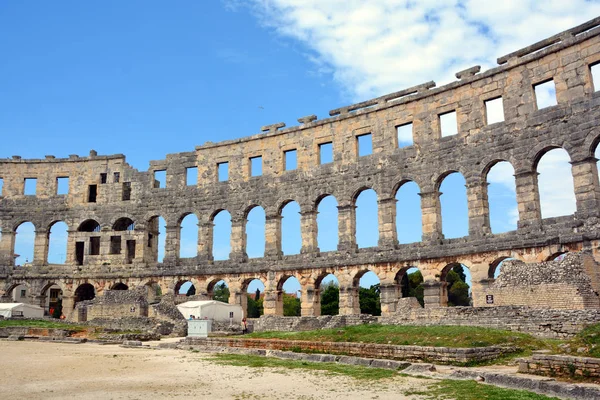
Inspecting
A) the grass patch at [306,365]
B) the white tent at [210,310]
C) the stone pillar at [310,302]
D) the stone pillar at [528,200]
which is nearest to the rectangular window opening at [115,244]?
the white tent at [210,310]

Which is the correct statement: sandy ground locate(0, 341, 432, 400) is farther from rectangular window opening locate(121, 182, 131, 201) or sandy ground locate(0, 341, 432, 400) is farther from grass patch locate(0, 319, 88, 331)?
rectangular window opening locate(121, 182, 131, 201)

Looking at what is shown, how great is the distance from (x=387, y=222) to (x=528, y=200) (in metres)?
7.15

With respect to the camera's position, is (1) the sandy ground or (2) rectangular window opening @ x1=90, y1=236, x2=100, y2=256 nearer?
(1) the sandy ground

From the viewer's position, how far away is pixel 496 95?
26.2 m

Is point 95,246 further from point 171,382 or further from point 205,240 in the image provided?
point 171,382

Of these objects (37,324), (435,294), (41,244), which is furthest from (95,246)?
(435,294)

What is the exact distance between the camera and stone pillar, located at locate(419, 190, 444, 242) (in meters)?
27.2

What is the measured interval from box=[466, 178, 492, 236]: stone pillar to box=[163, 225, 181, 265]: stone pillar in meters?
18.5

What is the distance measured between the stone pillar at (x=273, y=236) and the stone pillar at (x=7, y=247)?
17873 millimetres

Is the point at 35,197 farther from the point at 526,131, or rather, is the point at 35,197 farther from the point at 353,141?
the point at 526,131

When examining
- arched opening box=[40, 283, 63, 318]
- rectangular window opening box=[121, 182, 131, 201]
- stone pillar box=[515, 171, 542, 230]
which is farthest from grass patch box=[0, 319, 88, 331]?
stone pillar box=[515, 171, 542, 230]

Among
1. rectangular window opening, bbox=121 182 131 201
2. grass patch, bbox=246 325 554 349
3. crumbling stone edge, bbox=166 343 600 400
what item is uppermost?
rectangular window opening, bbox=121 182 131 201

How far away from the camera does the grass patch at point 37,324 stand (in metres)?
26.7

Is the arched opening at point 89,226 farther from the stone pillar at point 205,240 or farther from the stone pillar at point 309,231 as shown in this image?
the stone pillar at point 309,231
